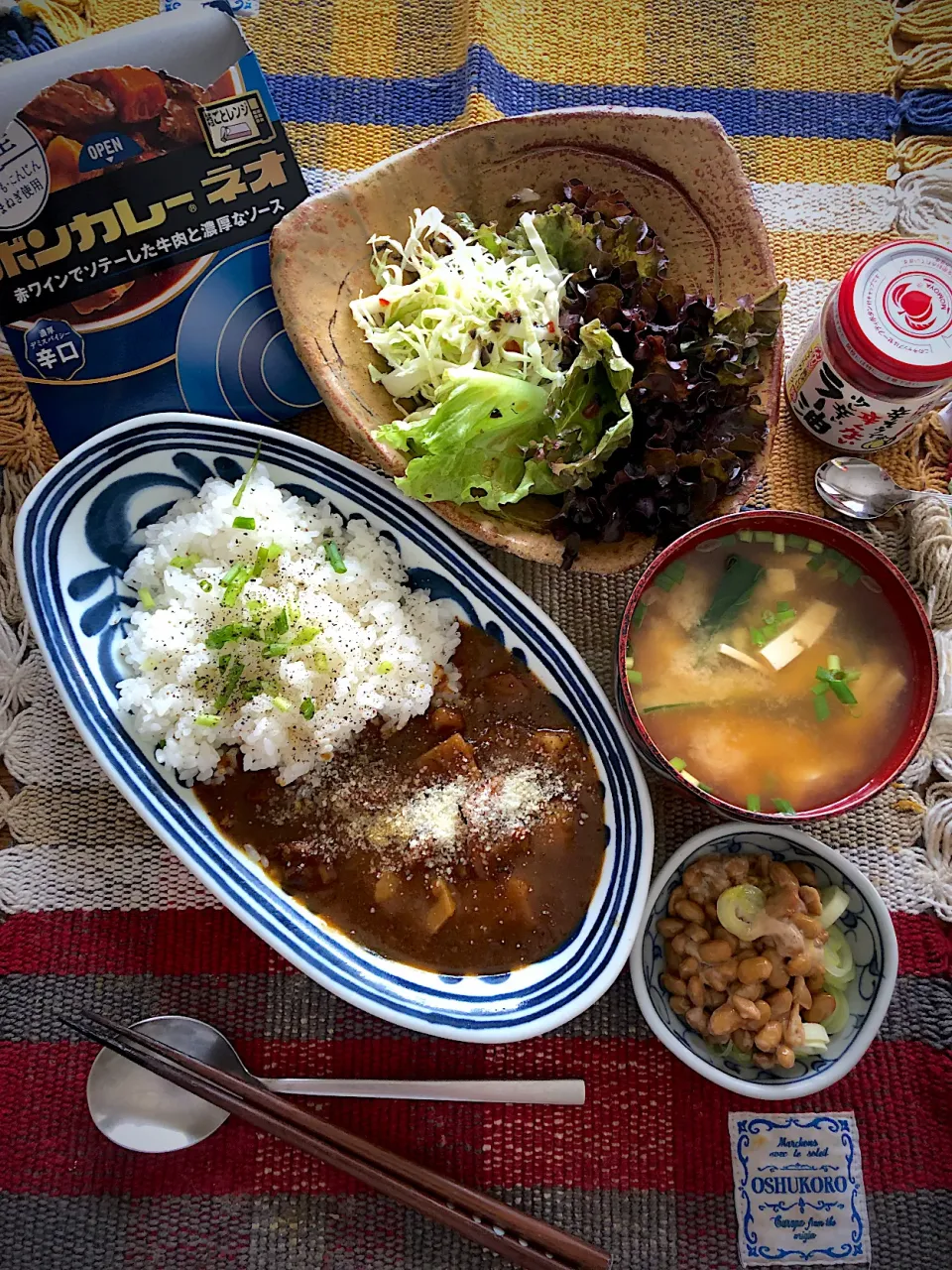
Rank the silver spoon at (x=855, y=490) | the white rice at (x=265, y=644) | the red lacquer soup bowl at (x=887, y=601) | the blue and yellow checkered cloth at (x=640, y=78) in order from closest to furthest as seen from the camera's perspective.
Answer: the red lacquer soup bowl at (x=887, y=601) → the white rice at (x=265, y=644) → the silver spoon at (x=855, y=490) → the blue and yellow checkered cloth at (x=640, y=78)

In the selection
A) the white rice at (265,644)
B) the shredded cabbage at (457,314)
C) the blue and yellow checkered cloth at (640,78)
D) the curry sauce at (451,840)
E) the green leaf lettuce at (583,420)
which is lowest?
the curry sauce at (451,840)

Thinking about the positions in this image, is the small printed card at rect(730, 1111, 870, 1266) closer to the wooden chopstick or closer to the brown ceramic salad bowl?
the wooden chopstick

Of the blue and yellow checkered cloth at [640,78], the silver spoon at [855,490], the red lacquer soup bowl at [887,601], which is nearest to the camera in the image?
the red lacquer soup bowl at [887,601]

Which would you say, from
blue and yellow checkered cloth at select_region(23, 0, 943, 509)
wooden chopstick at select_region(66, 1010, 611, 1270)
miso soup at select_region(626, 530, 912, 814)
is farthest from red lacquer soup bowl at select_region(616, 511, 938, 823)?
wooden chopstick at select_region(66, 1010, 611, 1270)

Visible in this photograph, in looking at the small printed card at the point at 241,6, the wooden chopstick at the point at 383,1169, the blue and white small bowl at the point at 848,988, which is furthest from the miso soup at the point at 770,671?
the small printed card at the point at 241,6

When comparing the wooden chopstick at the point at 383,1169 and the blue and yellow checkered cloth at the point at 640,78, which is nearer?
the wooden chopstick at the point at 383,1169

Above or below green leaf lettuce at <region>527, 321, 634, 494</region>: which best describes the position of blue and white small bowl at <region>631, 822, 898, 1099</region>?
below

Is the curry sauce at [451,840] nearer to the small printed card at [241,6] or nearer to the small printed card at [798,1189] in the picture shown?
the small printed card at [798,1189]
